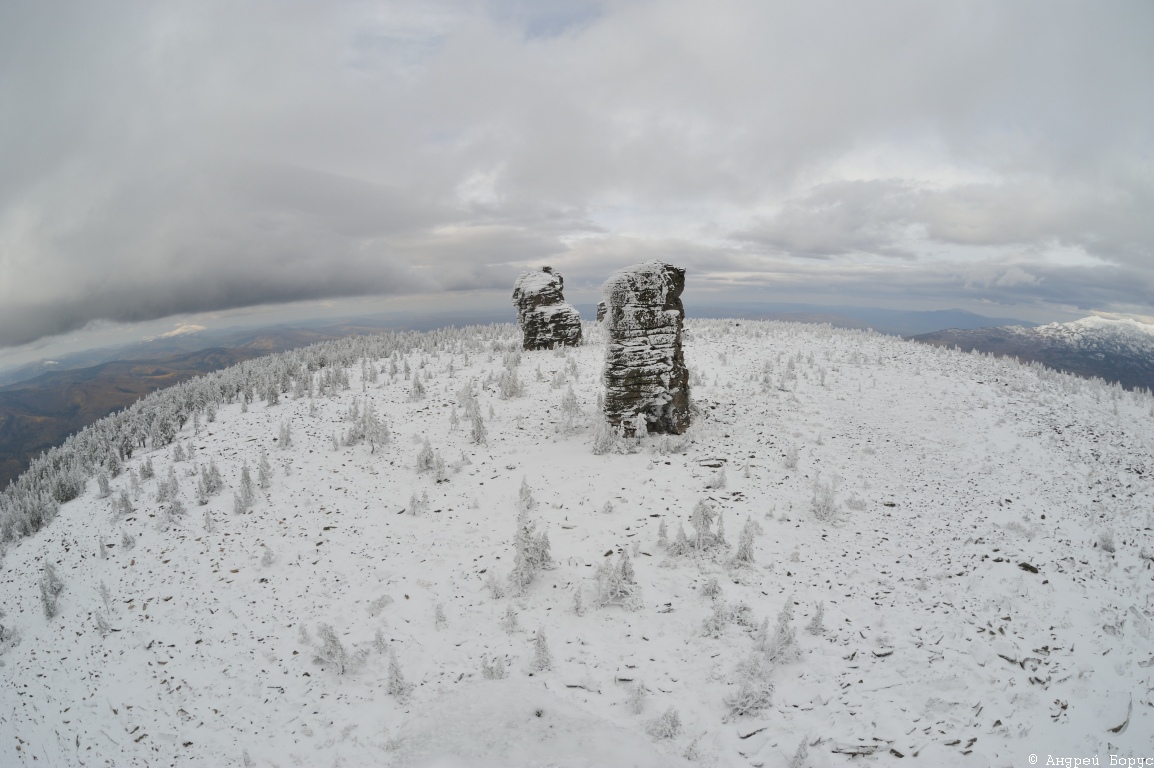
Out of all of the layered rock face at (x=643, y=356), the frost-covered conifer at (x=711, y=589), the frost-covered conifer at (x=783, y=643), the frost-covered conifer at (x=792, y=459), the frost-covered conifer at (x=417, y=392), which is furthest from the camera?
the frost-covered conifer at (x=417, y=392)

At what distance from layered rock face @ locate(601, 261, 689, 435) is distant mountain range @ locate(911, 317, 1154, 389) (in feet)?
507

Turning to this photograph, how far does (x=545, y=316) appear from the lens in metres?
28.4

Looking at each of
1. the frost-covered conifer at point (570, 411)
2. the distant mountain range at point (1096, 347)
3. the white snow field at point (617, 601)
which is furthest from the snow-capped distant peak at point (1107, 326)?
the frost-covered conifer at point (570, 411)

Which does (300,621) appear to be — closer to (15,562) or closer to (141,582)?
(141,582)

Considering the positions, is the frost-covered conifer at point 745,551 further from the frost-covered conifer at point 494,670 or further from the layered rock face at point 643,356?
the layered rock face at point 643,356

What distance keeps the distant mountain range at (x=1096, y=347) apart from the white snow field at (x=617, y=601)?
503 ft

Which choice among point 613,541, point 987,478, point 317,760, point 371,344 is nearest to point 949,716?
point 613,541

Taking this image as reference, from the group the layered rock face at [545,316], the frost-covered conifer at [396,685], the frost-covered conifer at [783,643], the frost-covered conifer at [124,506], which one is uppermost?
the layered rock face at [545,316]

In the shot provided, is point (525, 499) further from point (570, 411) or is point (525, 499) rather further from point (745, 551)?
point (745, 551)

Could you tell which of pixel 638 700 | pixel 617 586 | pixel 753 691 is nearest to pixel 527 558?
pixel 617 586

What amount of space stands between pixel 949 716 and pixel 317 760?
398 inches

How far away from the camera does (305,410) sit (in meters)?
18.8

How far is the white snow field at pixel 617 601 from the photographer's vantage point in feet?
22.9

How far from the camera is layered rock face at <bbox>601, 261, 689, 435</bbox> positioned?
15586 mm
